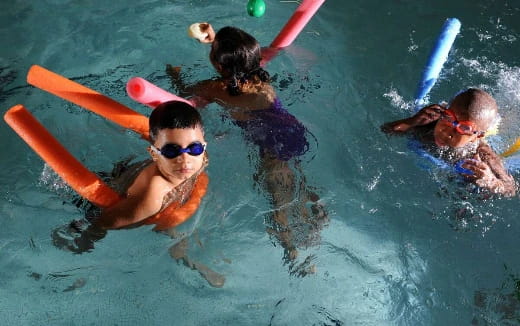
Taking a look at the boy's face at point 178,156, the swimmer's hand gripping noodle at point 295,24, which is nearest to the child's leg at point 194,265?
the boy's face at point 178,156

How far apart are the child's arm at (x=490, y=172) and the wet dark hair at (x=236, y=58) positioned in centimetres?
167

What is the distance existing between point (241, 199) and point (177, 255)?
65cm

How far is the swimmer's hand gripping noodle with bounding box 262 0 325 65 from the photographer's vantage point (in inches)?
172

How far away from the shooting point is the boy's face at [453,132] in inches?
149

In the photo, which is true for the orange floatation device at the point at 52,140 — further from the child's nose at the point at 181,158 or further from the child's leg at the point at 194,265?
the child's leg at the point at 194,265

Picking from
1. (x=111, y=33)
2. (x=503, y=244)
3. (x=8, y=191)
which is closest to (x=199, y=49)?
(x=111, y=33)

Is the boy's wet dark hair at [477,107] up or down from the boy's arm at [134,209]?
up

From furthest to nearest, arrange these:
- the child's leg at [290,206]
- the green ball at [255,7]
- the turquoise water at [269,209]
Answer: the green ball at [255,7] → the child's leg at [290,206] → the turquoise water at [269,209]

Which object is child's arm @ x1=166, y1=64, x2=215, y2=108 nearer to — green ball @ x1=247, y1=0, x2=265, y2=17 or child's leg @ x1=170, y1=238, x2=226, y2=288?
green ball @ x1=247, y1=0, x2=265, y2=17

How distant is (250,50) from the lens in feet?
13.0

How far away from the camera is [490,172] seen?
12.6 ft

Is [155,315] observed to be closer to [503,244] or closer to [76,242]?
[76,242]

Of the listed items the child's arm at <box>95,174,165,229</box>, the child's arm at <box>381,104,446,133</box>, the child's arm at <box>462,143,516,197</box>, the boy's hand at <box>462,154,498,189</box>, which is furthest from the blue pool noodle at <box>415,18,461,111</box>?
the child's arm at <box>95,174,165,229</box>

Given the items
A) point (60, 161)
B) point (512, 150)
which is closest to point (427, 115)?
point (512, 150)
